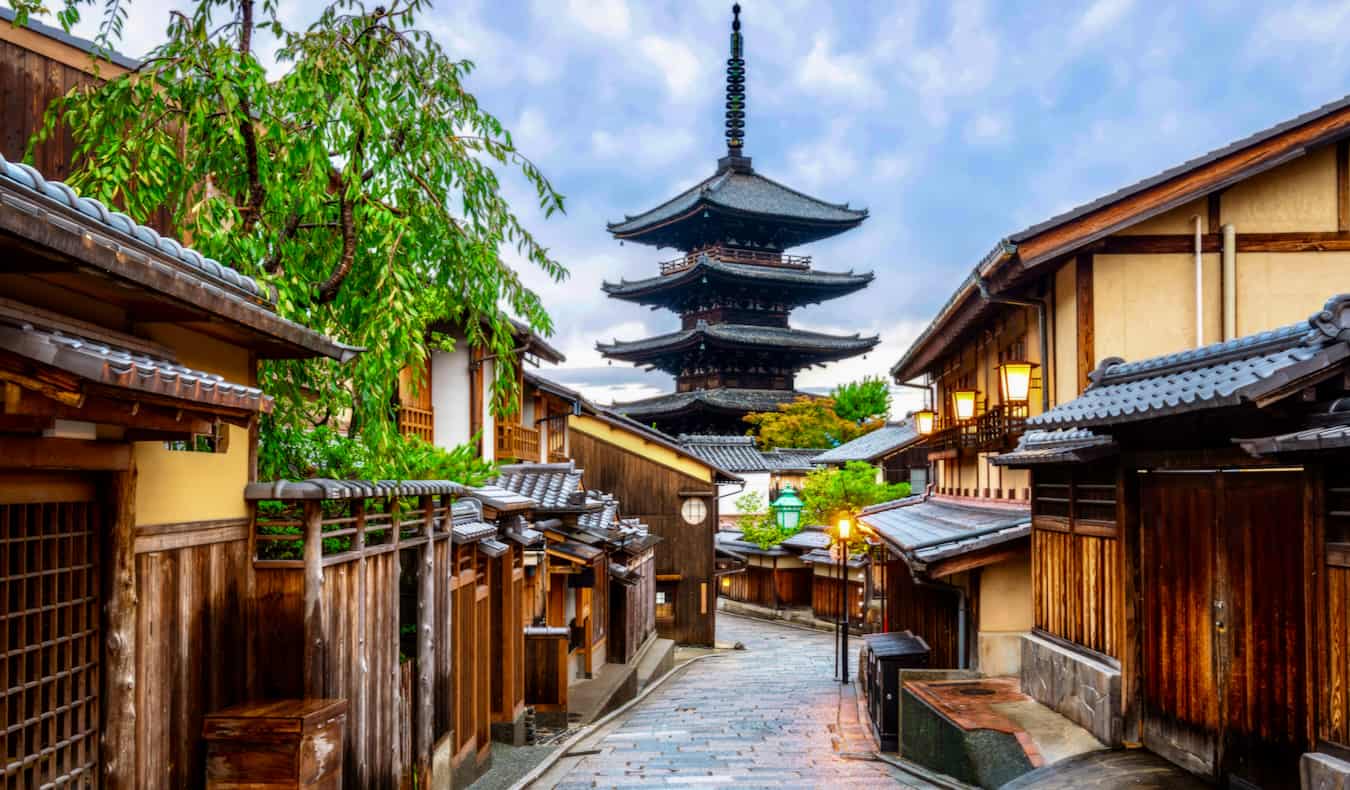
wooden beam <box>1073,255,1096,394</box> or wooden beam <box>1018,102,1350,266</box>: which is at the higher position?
wooden beam <box>1018,102,1350,266</box>

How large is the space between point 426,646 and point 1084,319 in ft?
28.3

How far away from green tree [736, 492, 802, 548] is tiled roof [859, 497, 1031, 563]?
14698 mm

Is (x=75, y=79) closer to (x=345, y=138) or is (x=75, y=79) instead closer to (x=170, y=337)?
(x=345, y=138)

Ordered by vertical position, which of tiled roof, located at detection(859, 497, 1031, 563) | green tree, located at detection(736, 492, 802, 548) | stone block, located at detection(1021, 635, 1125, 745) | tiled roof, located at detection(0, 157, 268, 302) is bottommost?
green tree, located at detection(736, 492, 802, 548)

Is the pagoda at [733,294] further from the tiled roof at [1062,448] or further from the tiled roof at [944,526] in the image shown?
the tiled roof at [1062,448]

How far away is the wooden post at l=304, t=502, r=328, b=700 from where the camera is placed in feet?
23.7

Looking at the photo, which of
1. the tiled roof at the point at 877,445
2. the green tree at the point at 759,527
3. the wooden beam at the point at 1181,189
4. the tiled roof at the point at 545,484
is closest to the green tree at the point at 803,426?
the tiled roof at the point at 877,445

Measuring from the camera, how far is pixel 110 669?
224 inches

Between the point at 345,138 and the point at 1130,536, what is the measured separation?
8080 mm

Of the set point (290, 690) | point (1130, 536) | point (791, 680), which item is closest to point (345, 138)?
point (290, 690)

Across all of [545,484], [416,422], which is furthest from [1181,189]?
[545,484]

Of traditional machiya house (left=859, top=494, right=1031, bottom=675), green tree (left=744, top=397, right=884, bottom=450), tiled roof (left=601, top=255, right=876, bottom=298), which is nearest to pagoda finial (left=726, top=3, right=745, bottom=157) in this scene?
tiled roof (left=601, top=255, right=876, bottom=298)

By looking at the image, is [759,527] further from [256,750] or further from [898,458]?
[256,750]

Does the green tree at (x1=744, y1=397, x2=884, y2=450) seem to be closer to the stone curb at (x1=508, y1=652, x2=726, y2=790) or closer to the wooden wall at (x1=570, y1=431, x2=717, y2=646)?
the wooden wall at (x1=570, y1=431, x2=717, y2=646)
